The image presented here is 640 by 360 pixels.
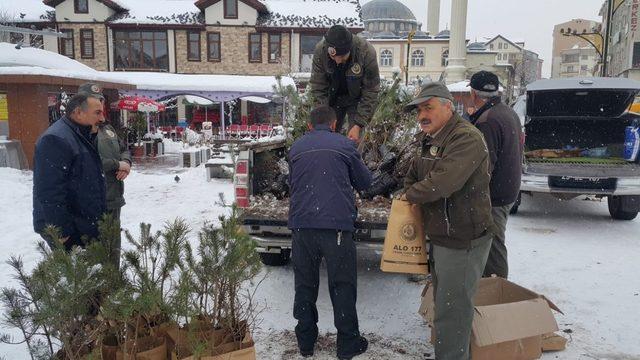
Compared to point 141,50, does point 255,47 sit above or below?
above

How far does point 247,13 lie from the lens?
30.9m

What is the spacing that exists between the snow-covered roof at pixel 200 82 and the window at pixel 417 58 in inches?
1451

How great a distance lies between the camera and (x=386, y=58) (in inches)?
2566

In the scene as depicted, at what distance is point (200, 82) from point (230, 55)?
582 centimetres

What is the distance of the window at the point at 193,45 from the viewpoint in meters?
31.1

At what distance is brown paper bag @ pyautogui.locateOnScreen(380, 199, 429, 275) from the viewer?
3295mm

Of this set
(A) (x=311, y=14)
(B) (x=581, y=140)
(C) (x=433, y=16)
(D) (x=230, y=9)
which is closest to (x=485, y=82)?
(B) (x=581, y=140)

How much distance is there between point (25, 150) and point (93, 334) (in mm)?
12330

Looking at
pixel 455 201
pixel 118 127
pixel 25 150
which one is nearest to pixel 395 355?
pixel 455 201

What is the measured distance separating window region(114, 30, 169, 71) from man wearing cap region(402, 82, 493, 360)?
3071 centimetres

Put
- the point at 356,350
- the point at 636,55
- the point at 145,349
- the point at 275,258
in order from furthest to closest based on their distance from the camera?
the point at 636,55
the point at 275,258
the point at 356,350
the point at 145,349

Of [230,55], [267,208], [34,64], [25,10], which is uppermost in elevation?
[25,10]

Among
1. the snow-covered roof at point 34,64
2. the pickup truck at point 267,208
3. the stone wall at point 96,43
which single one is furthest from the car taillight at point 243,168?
the stone wall at point 96,43

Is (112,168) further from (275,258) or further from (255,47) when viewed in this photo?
(255,47)
